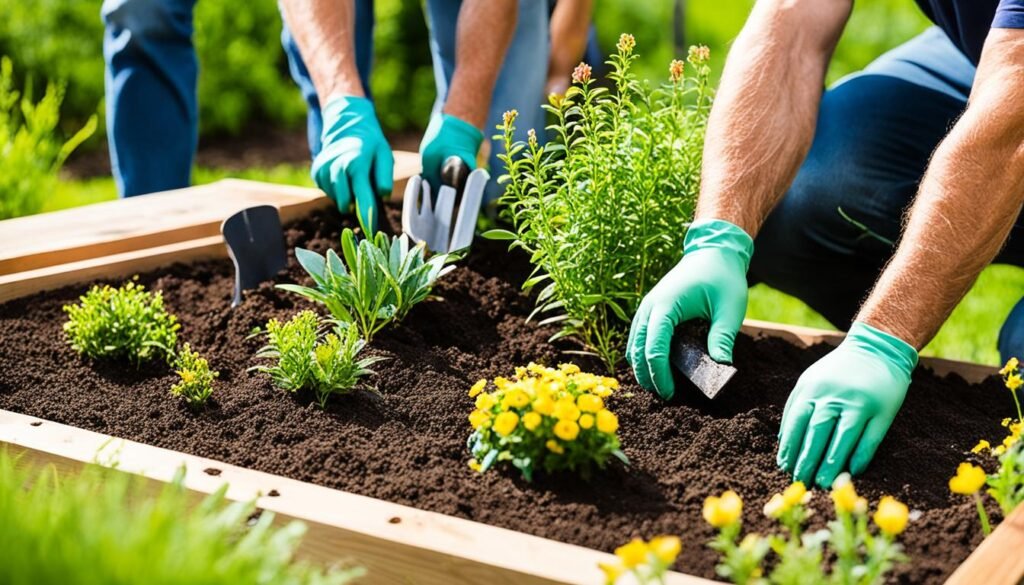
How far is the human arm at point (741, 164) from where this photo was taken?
2.22 m

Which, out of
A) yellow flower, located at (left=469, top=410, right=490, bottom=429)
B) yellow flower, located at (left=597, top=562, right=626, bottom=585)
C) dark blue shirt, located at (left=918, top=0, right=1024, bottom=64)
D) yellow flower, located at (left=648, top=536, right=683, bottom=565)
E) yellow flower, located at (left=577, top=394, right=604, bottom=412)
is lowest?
yellow flower, located at (left=469, top=410, right=490, bottom=429)

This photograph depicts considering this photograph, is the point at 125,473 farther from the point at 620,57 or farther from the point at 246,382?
the point at 620,57

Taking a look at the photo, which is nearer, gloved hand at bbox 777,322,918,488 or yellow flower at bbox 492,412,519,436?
yellow flower at bbox 492,412,519,436

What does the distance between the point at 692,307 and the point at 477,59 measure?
1.22 metres

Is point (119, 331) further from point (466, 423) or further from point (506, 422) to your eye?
point (506, 422)

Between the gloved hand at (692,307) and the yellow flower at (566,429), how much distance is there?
18.7 inches

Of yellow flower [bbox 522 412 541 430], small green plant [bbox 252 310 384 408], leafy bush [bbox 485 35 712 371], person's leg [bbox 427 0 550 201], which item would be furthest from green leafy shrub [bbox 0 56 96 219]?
yellow flower [bbox 522 412 541 430]

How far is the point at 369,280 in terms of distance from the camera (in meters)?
2.38

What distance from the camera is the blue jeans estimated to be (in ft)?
10.2

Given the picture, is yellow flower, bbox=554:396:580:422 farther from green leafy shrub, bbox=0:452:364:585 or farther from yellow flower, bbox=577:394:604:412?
green leafy shrub, bbox=0:452:364:585

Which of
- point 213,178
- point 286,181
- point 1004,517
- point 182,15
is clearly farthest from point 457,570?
point 213,178

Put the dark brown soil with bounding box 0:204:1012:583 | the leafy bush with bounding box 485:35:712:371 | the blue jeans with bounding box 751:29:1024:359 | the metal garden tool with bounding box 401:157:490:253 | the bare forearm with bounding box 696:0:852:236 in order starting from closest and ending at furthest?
the dark brown soil with bounding box 0:204:1012:583
the leafy bush with bounding box 485:35:712:371
the bare forearm with bounding box 696:0:852:236
the metal garden tool with bounding box 401:157:490:253
the blue jeans with bounding box 751:29:1024:359

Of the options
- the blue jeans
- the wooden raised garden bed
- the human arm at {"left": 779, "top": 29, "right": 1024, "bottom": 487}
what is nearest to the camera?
the wooden raised garden bed

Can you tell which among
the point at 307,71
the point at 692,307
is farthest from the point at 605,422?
the point at 307,71
